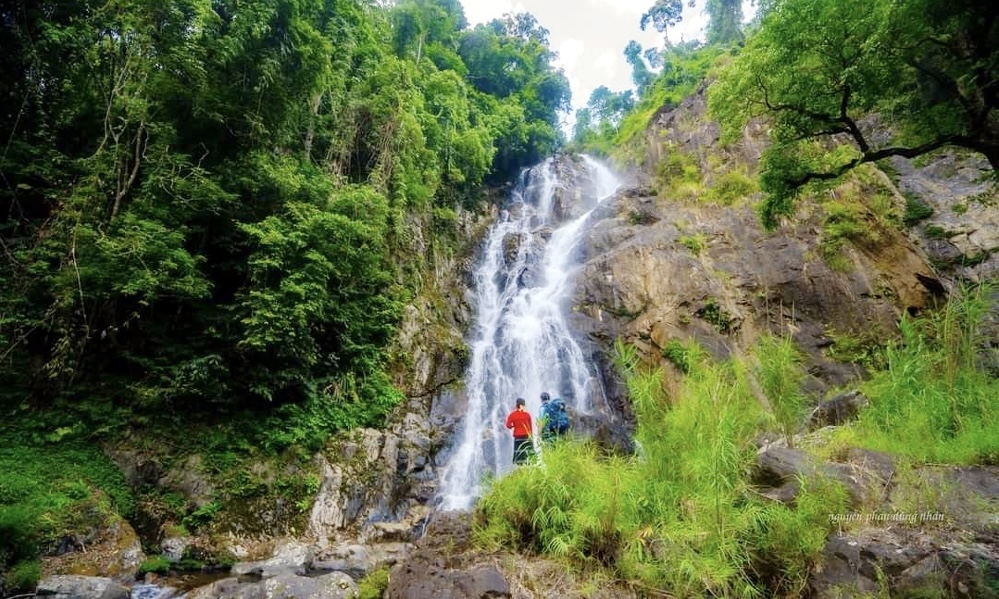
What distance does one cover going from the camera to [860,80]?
244 inches

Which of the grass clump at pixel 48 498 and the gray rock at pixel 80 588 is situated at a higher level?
the grass clump at pixel 48 498

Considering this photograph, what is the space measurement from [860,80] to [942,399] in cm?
485

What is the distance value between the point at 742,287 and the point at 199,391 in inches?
534

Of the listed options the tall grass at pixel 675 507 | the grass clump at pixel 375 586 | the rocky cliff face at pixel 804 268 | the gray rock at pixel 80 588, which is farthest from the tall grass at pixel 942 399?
the gray rock at pixel 80 588

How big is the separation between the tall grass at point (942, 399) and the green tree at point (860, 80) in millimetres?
3158

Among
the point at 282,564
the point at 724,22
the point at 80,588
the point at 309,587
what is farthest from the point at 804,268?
the point at 724,22

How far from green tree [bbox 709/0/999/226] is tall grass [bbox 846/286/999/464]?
316 centimetres

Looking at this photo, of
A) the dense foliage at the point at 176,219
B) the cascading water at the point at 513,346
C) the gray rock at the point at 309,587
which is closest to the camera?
the gray rock at the point at 309,587

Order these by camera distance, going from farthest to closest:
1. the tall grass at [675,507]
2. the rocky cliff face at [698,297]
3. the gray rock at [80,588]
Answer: the rocky cliff face at [698,297], the gray rock at [80,588], the tall grass at [675,507]

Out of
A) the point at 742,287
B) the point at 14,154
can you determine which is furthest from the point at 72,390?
the point at 742,287

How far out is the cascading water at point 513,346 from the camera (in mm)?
10482

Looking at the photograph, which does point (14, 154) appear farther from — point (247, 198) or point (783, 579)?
point (783, 579)

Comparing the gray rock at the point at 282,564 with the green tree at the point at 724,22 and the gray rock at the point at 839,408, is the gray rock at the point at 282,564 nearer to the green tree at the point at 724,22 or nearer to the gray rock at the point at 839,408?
the gray rock at the point at 839,408

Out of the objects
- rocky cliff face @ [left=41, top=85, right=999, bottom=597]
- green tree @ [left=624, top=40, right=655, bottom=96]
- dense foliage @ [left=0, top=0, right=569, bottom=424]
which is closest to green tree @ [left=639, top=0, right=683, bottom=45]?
green tree @ [left=624, top=40, right=655, bottom=96]
